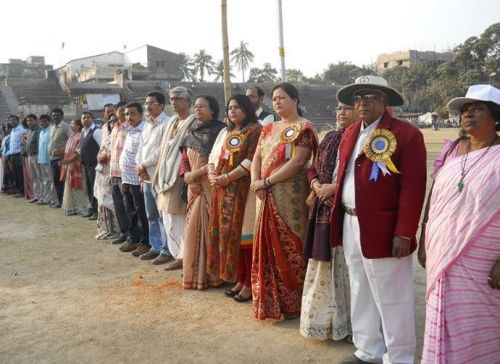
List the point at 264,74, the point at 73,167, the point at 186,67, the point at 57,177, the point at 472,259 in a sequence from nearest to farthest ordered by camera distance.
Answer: the point at 472,259
the point at 73,167
the point at 57,177
the point at 186,67
the point at 264,74

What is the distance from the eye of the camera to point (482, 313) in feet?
7.64

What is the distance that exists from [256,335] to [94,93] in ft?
111

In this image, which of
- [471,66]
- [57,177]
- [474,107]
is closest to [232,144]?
[474,107]

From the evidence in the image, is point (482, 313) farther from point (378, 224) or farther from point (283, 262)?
point (283, 262)

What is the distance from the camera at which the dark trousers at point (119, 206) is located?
6309 millimetres

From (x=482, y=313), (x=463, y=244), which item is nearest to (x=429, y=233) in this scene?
(x=463, y=244)

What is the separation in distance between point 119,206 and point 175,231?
1411mm

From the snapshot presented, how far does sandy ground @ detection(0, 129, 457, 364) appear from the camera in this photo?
10.9 feet

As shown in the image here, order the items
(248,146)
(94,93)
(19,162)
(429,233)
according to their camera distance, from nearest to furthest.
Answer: (429,233), (248,146), (19,162), (94,93)

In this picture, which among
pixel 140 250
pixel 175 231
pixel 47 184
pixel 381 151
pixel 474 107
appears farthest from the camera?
pixel 47 184

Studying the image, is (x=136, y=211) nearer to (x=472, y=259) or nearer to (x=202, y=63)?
(x=472, y=259)

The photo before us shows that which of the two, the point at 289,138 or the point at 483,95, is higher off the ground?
the point at 483,95

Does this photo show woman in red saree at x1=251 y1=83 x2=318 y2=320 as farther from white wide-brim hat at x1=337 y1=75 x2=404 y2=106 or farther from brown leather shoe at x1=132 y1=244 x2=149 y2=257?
brown leather shoe at x1=132 y1=244 x2=149 y2=257

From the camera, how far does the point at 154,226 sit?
19.0 ft
